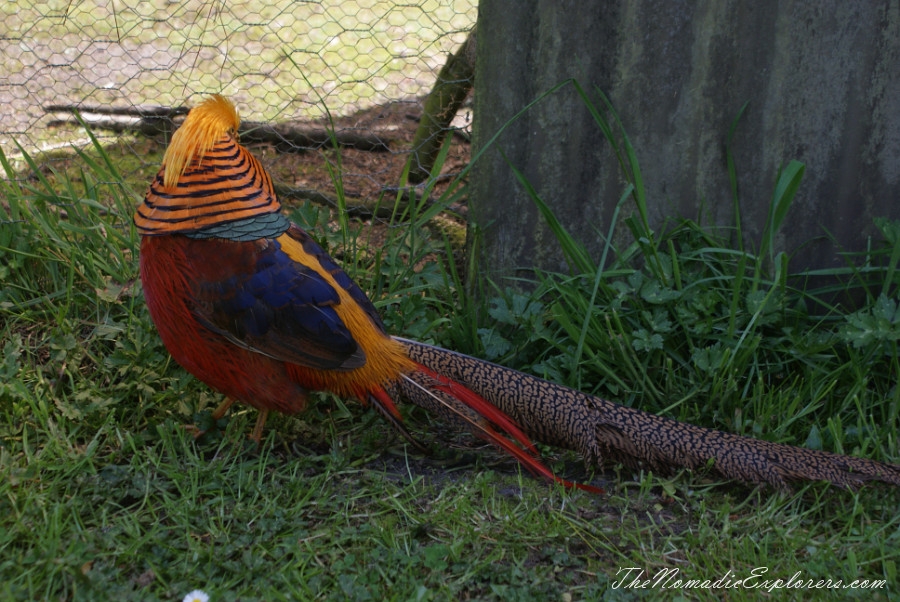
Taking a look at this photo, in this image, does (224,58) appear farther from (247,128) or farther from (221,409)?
(221,409)

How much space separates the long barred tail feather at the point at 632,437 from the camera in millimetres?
2154

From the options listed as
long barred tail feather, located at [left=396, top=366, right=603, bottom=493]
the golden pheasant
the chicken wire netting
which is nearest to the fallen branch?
the chicken wire netting

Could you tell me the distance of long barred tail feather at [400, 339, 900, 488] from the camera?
7.07ft

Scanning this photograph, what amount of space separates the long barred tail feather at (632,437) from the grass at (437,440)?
104 millimetres

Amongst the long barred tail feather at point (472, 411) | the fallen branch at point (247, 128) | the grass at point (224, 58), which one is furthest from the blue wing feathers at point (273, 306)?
the grass at point (224, 58)

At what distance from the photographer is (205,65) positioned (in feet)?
14.1

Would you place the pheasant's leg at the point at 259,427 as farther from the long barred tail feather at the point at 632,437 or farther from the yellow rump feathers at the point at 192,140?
the yellow rump feathers at the point at 192,140

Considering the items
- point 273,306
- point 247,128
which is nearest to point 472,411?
point 273,306

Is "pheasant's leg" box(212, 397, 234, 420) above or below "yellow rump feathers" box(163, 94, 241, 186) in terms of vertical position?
below

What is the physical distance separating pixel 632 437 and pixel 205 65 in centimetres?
319

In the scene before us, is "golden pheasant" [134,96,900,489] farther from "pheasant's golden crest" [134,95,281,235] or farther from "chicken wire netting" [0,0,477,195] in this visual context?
"chicken wire netting" [0,0,477,195]

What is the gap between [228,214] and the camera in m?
2.24

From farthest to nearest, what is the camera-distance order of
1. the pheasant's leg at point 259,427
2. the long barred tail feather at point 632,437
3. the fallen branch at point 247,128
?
the fallen branch at point 247,128 < the pheasant's leg at point 259,427 < the long barred tail feather at point 632,437

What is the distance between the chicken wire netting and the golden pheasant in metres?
1.61
